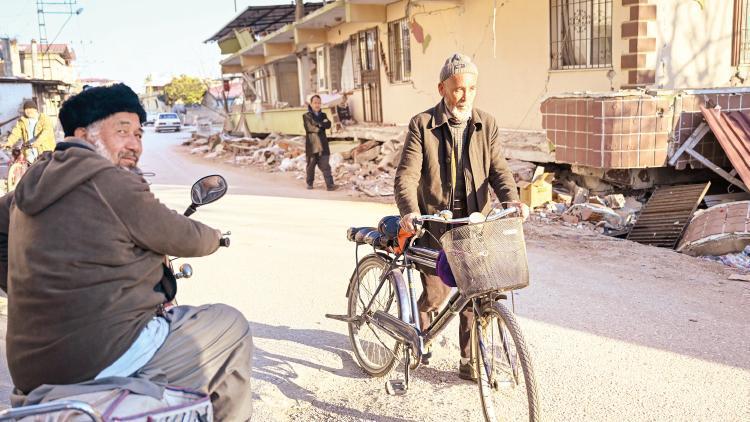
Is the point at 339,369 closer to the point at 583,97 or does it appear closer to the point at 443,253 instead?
the point at 443,253

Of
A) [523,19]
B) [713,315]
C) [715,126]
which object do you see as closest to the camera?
[713,315]

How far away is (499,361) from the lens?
333 centimetres

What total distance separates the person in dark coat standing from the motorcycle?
36.6ft

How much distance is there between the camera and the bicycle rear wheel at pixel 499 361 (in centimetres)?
Answer: 317

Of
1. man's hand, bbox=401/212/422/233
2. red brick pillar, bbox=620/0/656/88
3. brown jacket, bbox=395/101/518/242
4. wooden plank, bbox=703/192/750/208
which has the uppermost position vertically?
red brick pillar, bbox=620/0/656/88

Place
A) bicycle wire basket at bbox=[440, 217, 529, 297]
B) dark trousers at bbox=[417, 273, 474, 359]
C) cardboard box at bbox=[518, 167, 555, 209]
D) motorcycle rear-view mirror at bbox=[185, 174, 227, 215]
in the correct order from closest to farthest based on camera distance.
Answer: motorcycle rear-view mirror at bbox=[185, 174, 227, 215]
bicycle wire basket at bbox=[440, 217, 529, 297]
dark trousers at bbox=[417, 273, 474, 359]
cardboard box at bbox=[518, 167, 555, 209]

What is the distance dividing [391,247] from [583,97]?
20.0 feet

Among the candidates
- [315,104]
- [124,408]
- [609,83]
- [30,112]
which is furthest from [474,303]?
[315,104]

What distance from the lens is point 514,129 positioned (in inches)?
510

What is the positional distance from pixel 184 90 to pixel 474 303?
8086 cm

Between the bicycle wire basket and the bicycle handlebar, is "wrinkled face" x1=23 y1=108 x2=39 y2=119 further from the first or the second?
the bicycle wire basket

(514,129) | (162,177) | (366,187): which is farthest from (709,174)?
(162,177)

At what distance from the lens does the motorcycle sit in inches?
74.3

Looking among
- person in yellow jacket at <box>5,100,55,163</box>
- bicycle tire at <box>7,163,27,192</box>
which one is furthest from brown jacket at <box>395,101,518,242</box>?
bicycle tire at <box>7,163,27,192</box>
